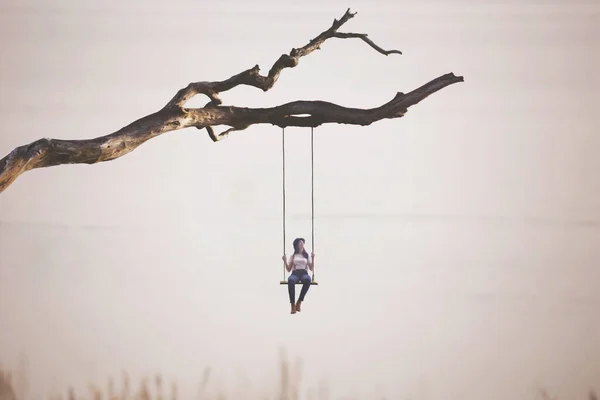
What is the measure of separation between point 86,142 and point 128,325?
12.3 feet

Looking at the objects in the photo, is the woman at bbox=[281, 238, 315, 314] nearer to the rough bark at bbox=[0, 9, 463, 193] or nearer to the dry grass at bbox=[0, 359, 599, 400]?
the rough bark at bbox=[0, 9, 463, 193]

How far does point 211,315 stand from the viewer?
704 cm

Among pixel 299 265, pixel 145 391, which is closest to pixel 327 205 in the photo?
pixel 299 265

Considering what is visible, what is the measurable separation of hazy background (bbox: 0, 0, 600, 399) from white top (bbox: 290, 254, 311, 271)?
1.60 metres

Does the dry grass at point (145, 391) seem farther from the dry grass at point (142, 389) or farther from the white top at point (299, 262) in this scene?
the white top at point (299, 262)

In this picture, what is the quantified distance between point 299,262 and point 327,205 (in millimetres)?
1697

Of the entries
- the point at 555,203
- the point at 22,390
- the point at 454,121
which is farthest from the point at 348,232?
the point at 22,390

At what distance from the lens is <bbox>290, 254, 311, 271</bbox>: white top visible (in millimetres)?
5395

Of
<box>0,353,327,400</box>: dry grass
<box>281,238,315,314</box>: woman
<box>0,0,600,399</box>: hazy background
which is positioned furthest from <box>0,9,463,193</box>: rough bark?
<box>0,353,327,400</box>: dry grass

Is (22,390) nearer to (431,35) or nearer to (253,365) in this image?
(253,365)

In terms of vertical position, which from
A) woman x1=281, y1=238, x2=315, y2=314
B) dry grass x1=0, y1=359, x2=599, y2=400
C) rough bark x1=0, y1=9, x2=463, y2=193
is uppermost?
rough bark x1=0, y1=9, x2=463, y2=193

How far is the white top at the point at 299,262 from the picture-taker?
539cm

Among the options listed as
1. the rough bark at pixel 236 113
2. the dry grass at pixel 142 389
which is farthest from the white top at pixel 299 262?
the dry grass at pixel 142 389

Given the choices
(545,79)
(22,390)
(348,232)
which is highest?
(545,79)
